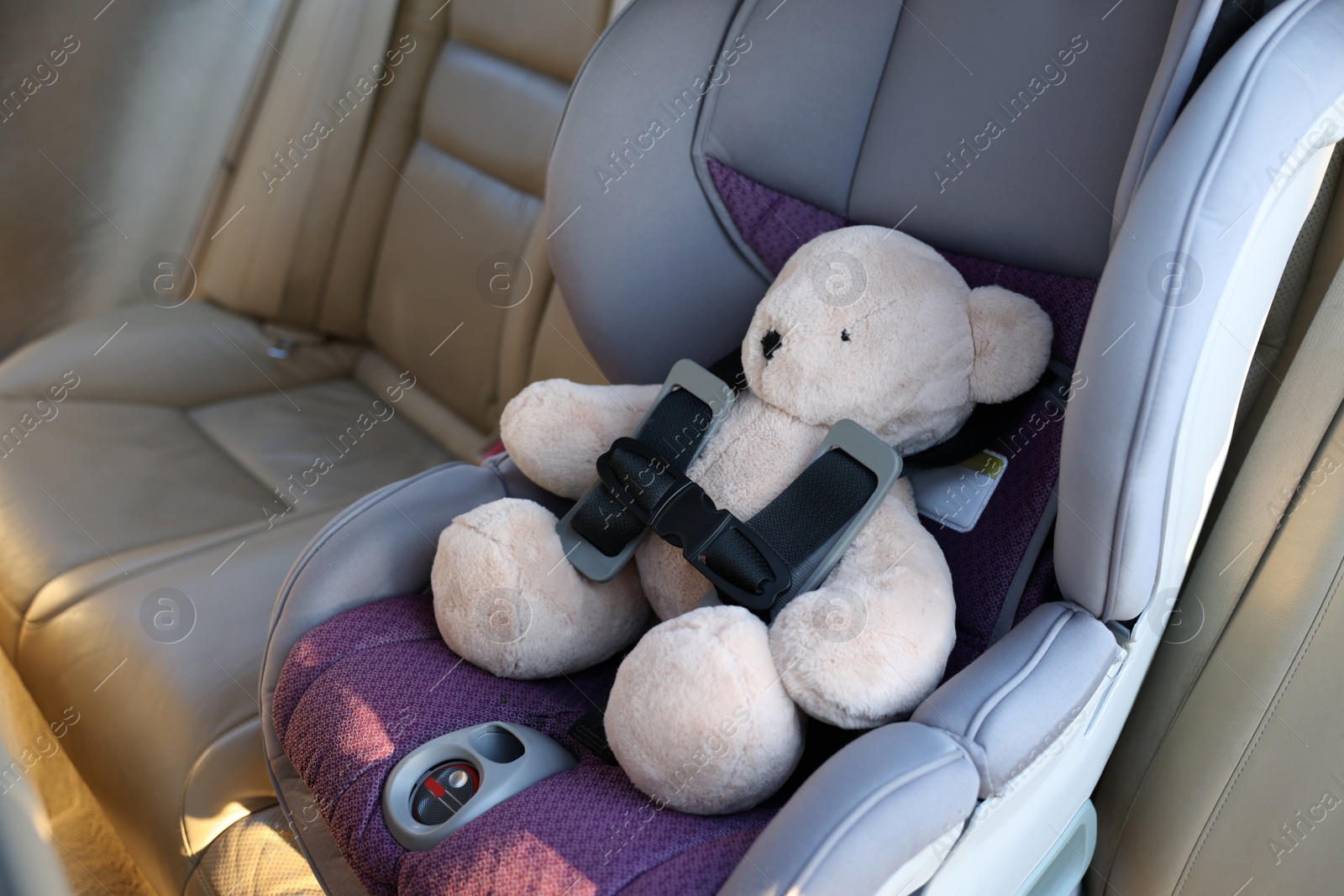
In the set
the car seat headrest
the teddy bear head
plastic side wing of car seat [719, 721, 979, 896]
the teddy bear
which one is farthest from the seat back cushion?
plastic side wing of car seat [719, 721, 979, 896]

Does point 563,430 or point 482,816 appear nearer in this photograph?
point 482,816

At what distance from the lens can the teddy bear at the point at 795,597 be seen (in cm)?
71

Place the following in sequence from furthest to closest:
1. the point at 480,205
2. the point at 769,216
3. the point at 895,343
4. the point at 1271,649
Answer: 1. the point at 480,205
2. the point at 769,216
3. the point at 1271,649
4. the point at 895,343

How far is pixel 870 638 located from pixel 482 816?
32 centimetres

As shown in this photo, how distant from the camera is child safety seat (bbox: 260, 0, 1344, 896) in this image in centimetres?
62

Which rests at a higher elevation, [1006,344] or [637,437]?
[1006,344]

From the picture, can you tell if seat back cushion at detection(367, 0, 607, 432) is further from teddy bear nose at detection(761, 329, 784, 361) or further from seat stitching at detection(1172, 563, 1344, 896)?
seat stitching at detection(1172, 563, 1344, 896)

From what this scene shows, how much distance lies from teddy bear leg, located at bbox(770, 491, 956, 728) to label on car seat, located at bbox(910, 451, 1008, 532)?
0.11 metres

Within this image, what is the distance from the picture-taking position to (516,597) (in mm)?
868

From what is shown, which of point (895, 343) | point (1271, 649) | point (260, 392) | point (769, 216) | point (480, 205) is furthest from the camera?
point (260, 392)

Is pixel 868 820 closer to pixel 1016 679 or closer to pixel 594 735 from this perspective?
pixel 1016 679

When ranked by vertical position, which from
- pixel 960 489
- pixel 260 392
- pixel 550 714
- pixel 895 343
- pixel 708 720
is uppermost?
pixel 895 343

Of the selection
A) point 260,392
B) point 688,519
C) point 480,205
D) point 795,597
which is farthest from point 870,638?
point 260,392

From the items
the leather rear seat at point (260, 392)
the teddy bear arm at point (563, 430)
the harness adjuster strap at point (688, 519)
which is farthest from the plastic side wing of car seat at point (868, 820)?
the leather rear seat at point (260, 392)
